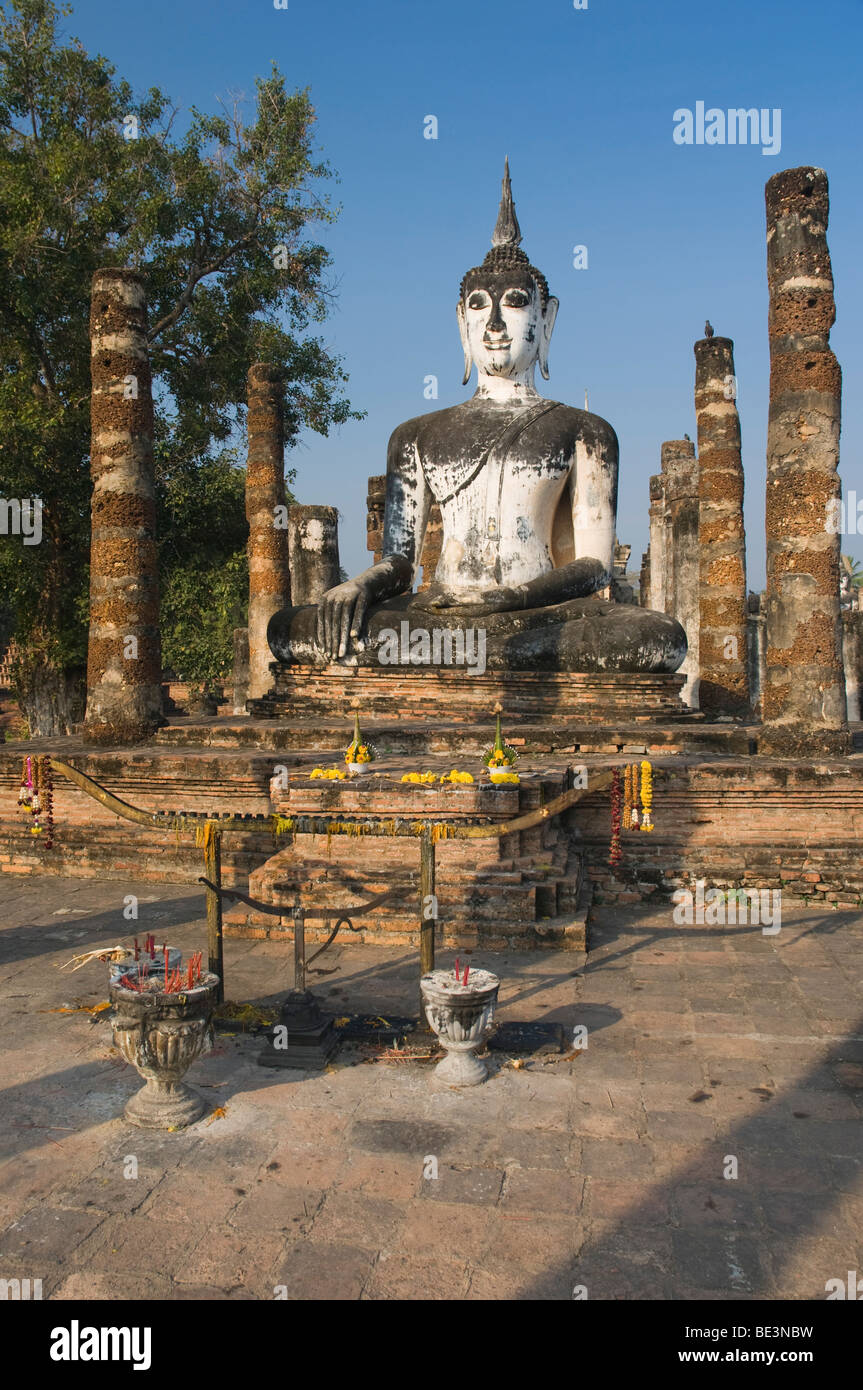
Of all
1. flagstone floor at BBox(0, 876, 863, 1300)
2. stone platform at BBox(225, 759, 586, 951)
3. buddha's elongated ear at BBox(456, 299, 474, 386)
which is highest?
buddha's elongated ear at BBox(456, 299, 474, 386)

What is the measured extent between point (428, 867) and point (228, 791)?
3802 millimetres

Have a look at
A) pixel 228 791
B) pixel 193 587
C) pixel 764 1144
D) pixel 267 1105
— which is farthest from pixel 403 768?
pixel 193 587

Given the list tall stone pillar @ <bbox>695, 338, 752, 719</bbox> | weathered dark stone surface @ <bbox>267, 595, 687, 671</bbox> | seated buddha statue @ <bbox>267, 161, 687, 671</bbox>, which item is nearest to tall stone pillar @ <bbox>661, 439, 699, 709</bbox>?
tall stone pillar @ <bbox>695, 338, 752, 719</bbox>

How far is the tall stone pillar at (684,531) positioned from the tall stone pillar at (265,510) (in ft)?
22.5

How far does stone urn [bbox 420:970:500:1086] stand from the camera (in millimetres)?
4527

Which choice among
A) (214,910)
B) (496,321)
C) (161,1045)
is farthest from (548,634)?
(161,1045)

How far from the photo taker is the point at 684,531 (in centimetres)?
1856

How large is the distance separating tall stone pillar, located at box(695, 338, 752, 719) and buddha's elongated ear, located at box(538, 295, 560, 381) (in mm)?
3212

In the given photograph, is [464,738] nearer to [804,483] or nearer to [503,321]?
[804,483]

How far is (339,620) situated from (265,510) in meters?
5.22

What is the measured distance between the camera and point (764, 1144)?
13.2 feet

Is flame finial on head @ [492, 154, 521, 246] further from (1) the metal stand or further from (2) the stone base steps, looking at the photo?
(1) the metal stand

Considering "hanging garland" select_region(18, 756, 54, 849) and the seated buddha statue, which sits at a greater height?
the seated buddha statue
